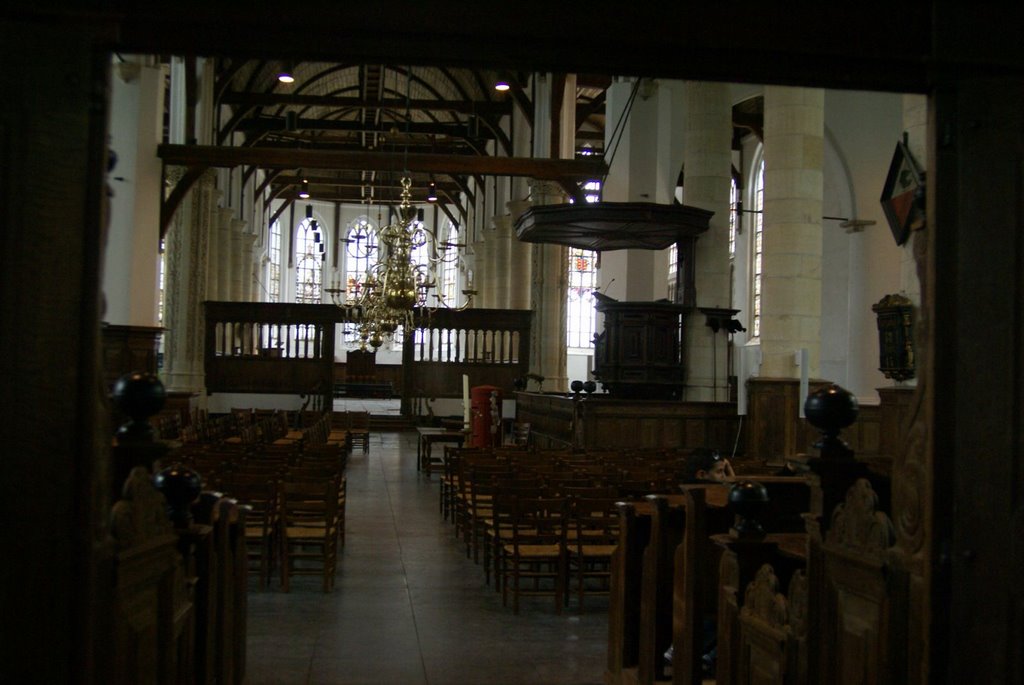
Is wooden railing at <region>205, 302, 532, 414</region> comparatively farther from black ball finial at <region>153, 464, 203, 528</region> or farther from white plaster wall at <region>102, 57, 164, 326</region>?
black ball finial at <region>153, 464, 203, 528</region>

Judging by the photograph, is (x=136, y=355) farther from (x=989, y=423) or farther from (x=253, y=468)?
(x=989, y=423)

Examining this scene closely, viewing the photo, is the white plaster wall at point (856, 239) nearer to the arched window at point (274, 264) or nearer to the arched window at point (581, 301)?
the arched window at point (581, 301)

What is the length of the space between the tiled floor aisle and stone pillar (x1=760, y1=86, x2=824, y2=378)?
6.63m

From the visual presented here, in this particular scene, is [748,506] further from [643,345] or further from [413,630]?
[643,345]

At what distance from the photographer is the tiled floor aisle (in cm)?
545

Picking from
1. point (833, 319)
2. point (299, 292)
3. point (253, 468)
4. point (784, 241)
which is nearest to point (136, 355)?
point (253, 468)

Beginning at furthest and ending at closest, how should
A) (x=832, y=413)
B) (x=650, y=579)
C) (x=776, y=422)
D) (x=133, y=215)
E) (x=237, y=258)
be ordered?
(x=237, y=258)
(x=133, y=215)
(x=776, y=422)
(x=650, y=579)
(x=832, y=413)

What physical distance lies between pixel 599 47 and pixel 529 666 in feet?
12.0

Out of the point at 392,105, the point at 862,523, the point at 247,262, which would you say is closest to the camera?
the point at 862,523

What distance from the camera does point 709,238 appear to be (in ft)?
55.9

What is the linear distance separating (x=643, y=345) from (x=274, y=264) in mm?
34199

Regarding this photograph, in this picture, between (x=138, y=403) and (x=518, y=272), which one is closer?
(x=138, y=403)

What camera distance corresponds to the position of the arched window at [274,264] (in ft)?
155

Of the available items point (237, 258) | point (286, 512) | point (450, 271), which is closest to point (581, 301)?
point (450, 271)
